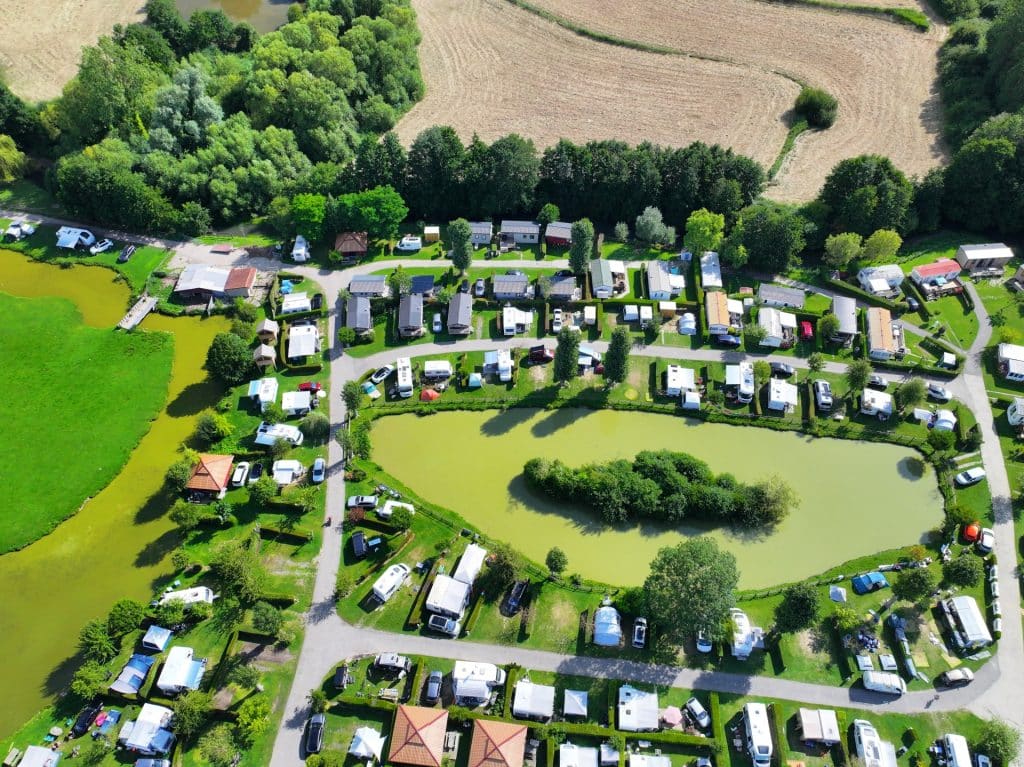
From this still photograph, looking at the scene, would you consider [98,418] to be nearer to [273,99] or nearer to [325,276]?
[325,276]

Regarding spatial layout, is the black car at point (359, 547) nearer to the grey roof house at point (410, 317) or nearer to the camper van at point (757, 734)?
the grey roof house at point (410, 317)

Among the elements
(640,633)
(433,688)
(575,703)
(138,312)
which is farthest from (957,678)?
(138,312)

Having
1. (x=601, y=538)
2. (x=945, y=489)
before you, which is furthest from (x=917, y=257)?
(x=601, y=538)

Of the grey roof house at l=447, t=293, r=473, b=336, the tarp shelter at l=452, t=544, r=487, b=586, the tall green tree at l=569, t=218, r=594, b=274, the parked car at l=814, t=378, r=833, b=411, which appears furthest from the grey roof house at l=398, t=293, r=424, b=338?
the parked car at l=814, t=378, r=833, b=411

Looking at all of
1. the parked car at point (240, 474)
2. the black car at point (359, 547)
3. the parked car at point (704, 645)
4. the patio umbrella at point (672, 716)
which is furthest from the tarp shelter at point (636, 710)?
the parked car at point (240, 474)

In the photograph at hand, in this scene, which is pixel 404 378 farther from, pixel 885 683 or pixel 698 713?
pixel 885 683

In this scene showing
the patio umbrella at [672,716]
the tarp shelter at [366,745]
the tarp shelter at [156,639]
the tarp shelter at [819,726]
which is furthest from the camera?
the tarp shelter at [156,639]
